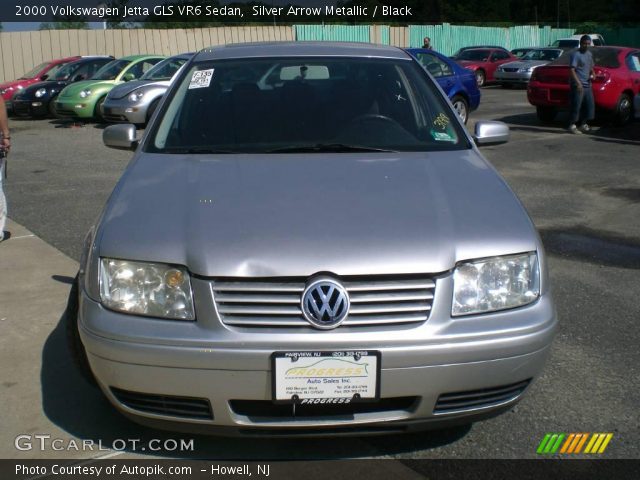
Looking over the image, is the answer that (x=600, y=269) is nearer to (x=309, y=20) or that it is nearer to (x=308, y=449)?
(x=308, y=449)

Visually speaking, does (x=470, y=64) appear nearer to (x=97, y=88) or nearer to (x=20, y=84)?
(x=97, y=88)

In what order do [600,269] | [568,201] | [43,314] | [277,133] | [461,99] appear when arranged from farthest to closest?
[461,99]
[568,201]
[600,269]
[43,314]
[277,133]

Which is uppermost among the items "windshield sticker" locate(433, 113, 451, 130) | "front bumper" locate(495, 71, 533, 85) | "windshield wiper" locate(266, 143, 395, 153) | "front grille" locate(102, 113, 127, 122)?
"windshield sticker" locate(433, 113, 451, 130)

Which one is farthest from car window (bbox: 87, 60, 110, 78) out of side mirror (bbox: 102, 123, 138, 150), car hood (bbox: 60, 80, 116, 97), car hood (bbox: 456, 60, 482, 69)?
side mirror (bbox: 102, 123, 138, 150)

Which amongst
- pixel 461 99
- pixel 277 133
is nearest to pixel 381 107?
pixel 277 133

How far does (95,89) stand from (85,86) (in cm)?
30

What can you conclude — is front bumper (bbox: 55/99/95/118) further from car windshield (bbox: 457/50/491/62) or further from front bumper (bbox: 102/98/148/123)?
car windshield (bbox: 457/50/491/62)

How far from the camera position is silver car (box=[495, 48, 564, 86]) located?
979 inches

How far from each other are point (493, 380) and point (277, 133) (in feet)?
5.83

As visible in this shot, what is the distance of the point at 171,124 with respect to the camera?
411 cm

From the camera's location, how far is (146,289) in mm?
2861

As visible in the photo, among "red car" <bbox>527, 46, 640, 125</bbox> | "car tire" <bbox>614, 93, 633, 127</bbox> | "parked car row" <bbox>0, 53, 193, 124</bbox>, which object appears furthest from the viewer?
"parked car row" <bbox>0, 53, 193, 124</bbox>

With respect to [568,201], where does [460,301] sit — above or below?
above

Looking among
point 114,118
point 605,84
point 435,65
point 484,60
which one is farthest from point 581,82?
point 484,60
